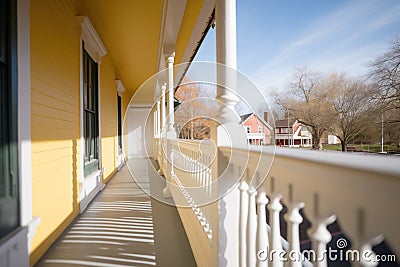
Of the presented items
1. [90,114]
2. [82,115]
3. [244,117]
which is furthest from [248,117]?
[90,114]

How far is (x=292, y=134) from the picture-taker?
1184 mm

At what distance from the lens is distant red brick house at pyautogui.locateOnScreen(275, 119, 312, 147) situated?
1.08 m

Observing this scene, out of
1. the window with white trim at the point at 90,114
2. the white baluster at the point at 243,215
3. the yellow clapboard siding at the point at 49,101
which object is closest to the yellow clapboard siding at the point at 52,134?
the yellow clapboard siding at the point at 49,101

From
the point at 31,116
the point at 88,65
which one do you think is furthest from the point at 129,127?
the point at 31,116

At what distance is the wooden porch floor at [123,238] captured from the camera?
87.5 inches

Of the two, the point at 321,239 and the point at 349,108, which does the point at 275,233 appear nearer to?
the point at 321,239

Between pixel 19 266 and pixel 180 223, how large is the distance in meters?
1.63

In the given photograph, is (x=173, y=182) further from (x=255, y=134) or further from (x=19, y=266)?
(x=255, y=134)

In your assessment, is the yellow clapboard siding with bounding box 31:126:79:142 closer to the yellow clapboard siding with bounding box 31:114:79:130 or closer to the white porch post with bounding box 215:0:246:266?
the yellow clapboard siding with bounding box 31:114:79:130

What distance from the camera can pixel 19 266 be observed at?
1.83 m

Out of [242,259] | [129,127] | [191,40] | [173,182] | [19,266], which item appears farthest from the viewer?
[129,127]

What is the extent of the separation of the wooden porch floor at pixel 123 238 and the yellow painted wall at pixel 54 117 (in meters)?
0.16

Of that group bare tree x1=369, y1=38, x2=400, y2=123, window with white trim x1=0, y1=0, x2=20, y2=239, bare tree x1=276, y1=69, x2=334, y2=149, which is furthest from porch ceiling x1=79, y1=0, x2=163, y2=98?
bare tree x1=369, y1=38, x2=400, y2=123

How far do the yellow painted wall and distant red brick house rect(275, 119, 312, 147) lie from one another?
195 centimetres
